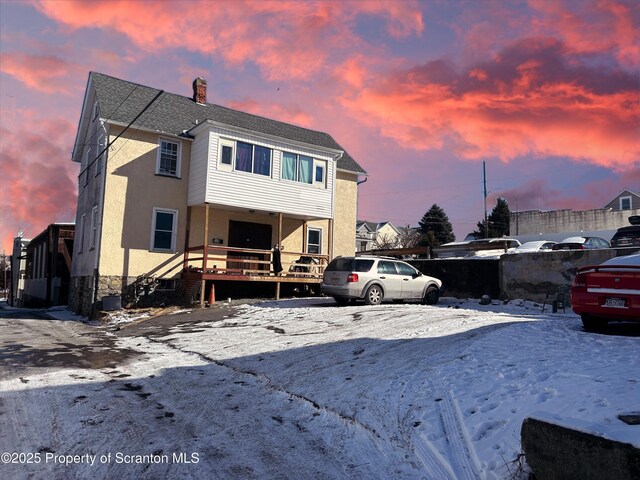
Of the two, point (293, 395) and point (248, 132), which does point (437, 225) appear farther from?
point (293, 395)

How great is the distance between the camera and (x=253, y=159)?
63.1 feet

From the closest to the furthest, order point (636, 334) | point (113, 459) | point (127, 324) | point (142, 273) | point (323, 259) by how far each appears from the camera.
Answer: point (113, 459), point (636, 334), point (127, 324), point (142, 273), point (323, 259)

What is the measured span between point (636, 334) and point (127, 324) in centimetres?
1256

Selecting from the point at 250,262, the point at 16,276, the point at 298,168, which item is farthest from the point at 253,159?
the point at 16,276

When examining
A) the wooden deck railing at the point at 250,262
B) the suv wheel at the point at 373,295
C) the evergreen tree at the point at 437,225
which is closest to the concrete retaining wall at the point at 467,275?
the suv wheel at the point at 373,295

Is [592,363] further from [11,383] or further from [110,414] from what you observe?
[11,383]

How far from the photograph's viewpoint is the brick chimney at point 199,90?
22.6 metres

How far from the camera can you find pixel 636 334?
7969mm

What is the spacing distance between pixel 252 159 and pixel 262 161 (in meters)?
0.49

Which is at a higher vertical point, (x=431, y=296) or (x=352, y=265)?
(x=352, y=265)

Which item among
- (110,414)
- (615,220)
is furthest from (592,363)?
(615,220)

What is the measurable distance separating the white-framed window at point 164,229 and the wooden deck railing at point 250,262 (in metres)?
0.82

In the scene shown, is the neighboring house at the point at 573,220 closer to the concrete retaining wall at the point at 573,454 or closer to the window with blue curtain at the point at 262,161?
the window with blue curtain at the point at 262,161

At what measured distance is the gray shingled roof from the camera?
1845cm
